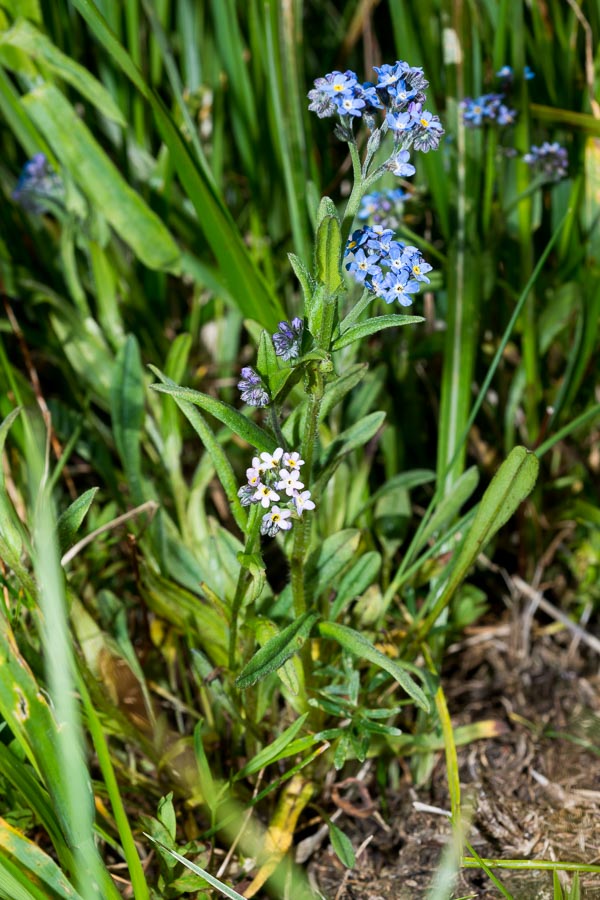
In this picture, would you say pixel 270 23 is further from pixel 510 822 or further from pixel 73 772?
pixel 510 822

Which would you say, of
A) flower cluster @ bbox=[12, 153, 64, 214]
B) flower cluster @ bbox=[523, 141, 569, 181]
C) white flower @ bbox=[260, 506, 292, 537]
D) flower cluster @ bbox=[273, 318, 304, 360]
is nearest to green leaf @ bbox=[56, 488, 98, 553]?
white flower @ bbox=[260, 506, 292, 537]

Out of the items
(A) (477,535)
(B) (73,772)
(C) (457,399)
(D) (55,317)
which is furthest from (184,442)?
(B) (73,772)

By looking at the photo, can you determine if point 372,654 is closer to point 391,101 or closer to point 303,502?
point 303,502

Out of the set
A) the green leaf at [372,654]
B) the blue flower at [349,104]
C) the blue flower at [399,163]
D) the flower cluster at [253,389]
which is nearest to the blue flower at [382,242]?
the blue flower at [399,163]

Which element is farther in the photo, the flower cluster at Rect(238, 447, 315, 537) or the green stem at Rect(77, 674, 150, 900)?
the flower cluster at Rect(238, 447, 315, 537)

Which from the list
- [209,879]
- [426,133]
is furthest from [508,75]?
[209,879]

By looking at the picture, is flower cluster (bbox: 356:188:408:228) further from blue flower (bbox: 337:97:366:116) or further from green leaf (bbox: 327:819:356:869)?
green leaf (bbox: 327:819:356:869)
